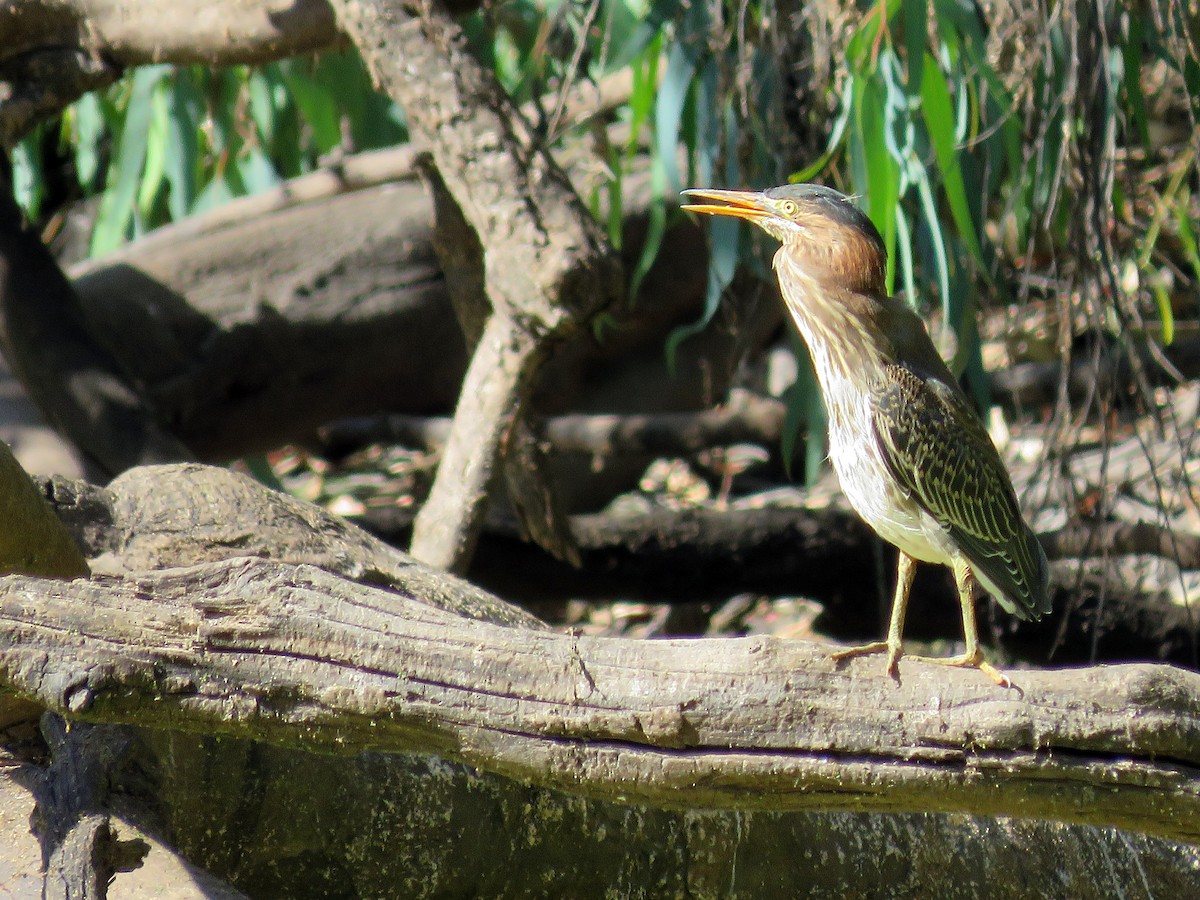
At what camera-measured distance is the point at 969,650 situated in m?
1.89

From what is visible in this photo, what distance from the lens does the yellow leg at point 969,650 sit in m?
1.61

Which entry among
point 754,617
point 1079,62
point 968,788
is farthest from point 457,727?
point 754,617

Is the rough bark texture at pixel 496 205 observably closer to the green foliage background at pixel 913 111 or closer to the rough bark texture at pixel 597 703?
the green foliage background at pixel 913 111

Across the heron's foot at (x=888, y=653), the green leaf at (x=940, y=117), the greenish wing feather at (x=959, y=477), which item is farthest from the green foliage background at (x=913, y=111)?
the heron's foot at (x=888, y=653)

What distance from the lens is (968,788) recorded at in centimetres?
155

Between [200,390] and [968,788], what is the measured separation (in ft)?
9.92

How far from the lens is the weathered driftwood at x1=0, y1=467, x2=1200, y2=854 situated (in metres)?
1.53

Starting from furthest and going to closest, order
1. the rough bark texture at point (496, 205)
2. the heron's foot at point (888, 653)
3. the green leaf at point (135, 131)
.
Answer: the green leaf at point (135, 131), the rough bark texture at point (496, 205), the heron's foot at point (888, 653)

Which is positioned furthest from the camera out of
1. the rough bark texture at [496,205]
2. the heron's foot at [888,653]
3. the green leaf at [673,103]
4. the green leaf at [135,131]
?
the green leaf at [135,131]

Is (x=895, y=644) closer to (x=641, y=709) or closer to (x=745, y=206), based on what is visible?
(x=641, y=709)

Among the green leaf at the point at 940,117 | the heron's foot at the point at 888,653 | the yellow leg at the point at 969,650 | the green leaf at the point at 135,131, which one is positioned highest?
the green leaf at the point at 940,117

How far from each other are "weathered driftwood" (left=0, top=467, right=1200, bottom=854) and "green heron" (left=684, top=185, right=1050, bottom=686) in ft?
1.73

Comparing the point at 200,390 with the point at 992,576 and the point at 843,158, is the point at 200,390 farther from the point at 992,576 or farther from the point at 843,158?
the point at 992,576

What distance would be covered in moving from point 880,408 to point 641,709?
0.81m
